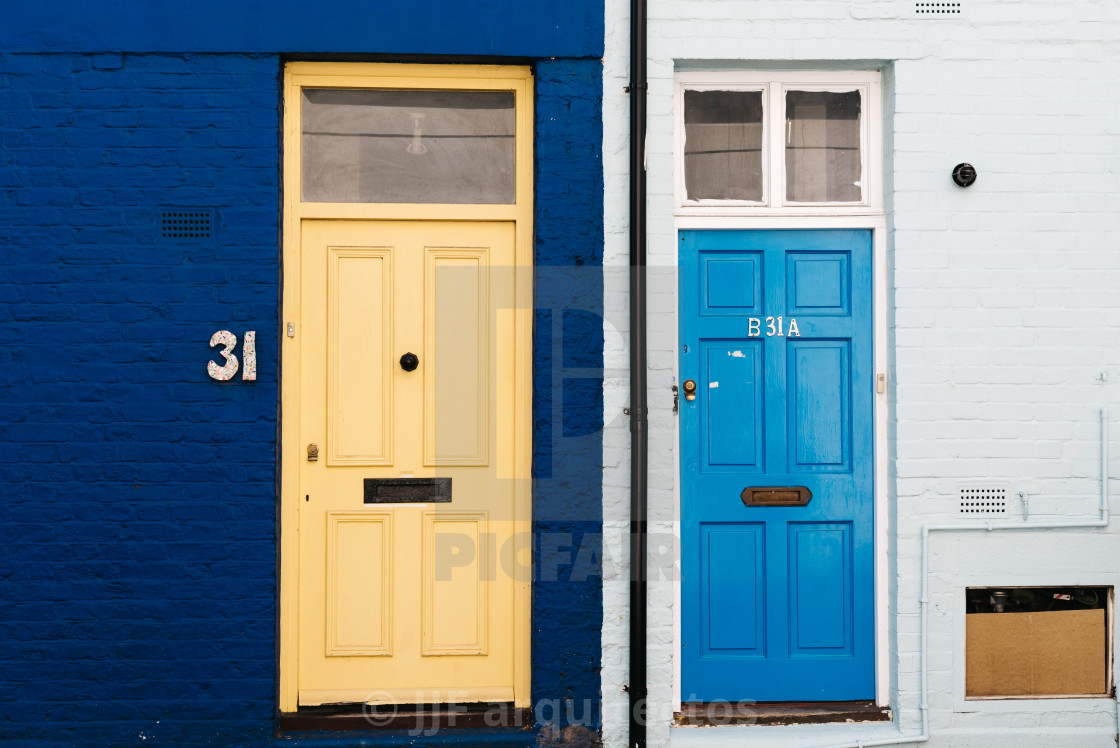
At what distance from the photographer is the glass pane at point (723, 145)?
4316 mm

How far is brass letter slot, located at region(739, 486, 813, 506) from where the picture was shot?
424cm

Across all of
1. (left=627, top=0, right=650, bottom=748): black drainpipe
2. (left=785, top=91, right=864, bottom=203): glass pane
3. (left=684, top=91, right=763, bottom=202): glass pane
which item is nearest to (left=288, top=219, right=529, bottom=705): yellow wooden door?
(left=627, top=0, right=650, bottom=748): black drainpipe

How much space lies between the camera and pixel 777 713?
4184 millimetres

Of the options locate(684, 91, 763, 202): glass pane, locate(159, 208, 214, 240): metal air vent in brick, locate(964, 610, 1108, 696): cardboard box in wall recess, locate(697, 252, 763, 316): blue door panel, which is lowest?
locate(964, 610, 1108, 696): cardboard box in wall recess

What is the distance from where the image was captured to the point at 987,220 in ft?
13.6

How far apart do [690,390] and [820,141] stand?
56.3 inches

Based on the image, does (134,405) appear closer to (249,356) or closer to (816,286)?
(249,356)

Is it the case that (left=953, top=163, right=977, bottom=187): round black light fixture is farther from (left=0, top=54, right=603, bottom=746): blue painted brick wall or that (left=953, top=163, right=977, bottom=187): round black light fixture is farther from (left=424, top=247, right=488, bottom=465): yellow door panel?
(left=0, top=54, right=603, bottom=746): blue painted brick wall

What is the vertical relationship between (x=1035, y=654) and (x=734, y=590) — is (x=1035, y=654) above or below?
below

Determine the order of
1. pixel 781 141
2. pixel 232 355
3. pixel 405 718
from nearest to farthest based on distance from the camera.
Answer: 1. pixel 232 355
2. pixel 405 718
3. pixel 781 141

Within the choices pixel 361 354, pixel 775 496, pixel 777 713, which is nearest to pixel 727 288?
pixel 775 496

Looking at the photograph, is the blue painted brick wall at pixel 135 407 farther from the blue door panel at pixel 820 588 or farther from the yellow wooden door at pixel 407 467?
the blue door panel at pixel 820 588

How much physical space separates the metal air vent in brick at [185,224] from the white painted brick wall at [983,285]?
1.93 metres

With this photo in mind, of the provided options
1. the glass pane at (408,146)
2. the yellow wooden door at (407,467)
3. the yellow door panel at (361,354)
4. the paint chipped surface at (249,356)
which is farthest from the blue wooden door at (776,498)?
the paint chipped surface at (249,356)
